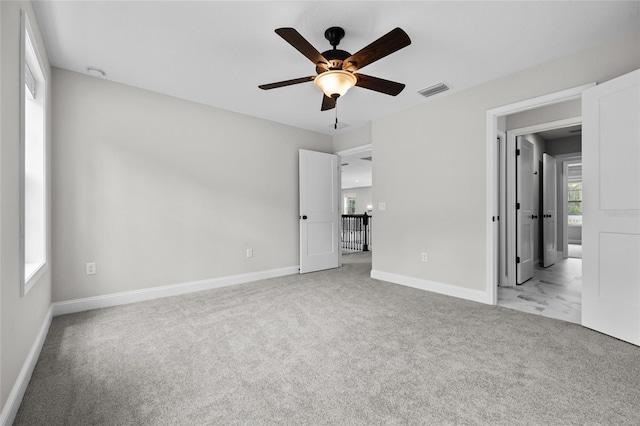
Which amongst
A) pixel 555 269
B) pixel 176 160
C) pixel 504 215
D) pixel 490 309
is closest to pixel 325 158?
pixel 176 160

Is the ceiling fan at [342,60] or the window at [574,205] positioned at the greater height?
the ceiling fan at [342,60]

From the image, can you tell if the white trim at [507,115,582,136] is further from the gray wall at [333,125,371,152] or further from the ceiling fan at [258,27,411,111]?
the ceiling fan at [258,27,411,111]

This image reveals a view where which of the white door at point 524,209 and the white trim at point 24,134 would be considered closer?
the white trim at point 24,134

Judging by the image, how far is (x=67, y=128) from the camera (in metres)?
2.82

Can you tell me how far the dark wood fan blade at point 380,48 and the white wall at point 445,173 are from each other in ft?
6.11

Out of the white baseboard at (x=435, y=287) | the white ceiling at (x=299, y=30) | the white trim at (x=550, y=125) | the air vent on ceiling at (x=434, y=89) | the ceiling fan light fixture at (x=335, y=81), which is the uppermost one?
the white ceiling at (x=299, y=30)

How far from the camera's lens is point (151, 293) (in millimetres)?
3268

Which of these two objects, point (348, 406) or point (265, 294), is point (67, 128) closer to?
point (265, 294)

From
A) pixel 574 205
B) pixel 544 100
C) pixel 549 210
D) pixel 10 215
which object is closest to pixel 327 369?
pixel 10 215

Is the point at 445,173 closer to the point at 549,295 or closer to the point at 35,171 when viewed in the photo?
the point at 549,295

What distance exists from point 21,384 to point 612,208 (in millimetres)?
4147

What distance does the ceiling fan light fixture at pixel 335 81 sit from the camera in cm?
208

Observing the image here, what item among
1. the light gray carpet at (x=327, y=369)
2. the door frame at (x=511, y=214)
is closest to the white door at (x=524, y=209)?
the door frame at (x=511, y=214)

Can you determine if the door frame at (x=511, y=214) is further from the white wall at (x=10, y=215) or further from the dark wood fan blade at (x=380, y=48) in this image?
the white wall at (x=10, y=215)
